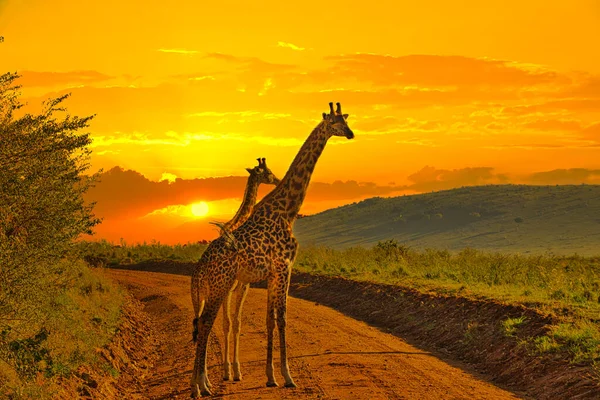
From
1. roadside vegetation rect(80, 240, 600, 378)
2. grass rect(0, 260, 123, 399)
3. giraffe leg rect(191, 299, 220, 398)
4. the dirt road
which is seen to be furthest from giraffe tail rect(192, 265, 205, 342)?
roadside vegetation rect(80, 240, 600, 378)

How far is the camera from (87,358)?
14.7m

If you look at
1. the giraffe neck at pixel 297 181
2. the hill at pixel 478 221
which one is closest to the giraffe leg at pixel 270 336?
the giraffe neck at pixel 297 181

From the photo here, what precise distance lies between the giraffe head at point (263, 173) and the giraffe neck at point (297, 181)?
4.85 ft

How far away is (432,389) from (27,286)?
22.6ft

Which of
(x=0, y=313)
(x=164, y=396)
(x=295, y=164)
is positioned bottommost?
(x=164, y=396)

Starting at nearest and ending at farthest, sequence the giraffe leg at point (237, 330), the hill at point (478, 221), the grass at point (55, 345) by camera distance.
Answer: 1. the grass at point (55, 345)
2. the giraffe leg at point (237, 330)
3. the hill at point (478, 221)

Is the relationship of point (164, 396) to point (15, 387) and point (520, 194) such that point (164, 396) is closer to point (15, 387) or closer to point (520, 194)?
point (15, 387)

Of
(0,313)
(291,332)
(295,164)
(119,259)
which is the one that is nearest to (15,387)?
(0,313)

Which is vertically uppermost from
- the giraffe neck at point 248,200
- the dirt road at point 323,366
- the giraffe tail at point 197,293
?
the giraffe neck at point 248,200

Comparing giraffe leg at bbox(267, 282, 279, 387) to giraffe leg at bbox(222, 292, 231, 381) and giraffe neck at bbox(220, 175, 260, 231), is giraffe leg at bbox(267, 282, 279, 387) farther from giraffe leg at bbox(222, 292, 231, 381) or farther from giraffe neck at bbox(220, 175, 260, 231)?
giraffe neck at bbox(220, 175, 260, 231)

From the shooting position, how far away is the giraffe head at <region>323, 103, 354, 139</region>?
1423 cm

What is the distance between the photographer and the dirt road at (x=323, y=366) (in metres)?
12.9

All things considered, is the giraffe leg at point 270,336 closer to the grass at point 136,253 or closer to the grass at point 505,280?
the grass at point 505,280

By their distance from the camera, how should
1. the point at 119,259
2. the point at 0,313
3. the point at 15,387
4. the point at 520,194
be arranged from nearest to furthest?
the point at 15,387 < the point at 0,313 < the point at 119,259 < the point at 520,194
